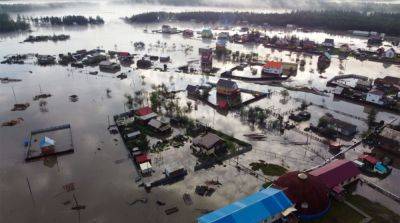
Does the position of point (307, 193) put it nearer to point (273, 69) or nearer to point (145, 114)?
point (145, 114)

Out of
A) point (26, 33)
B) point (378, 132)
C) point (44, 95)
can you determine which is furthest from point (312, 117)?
point (26, 33)

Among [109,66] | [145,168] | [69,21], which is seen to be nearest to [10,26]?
[69,21]

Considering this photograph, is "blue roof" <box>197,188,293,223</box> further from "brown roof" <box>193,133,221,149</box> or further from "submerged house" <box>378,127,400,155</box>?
"submerged house" <box>378,127,400,155</box>

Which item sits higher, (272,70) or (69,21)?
(69,21)

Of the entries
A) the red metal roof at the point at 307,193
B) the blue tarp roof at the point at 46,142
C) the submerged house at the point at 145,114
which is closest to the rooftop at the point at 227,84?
the submerged house at the point at 145,114

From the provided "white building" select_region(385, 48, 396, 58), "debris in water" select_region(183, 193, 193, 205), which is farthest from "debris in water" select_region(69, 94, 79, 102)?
"white building" select_region(385, 48, 396, 58)

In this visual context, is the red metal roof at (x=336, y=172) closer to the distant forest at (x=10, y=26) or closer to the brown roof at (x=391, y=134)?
the brown roof at (x=391, y=134)
